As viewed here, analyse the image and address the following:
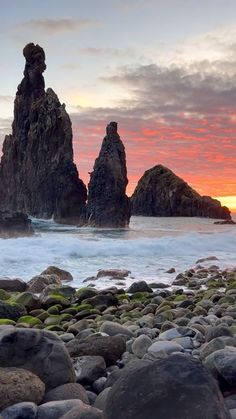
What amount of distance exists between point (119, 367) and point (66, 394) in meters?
1.05

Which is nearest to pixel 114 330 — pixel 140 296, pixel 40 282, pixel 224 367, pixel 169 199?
pixel 224 367

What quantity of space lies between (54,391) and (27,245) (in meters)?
17.3

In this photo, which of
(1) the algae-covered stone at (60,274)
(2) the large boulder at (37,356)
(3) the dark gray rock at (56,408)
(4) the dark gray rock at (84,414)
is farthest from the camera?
(1) the algae-covered stone at (60,274)

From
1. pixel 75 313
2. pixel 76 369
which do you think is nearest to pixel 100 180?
pixel 75 313

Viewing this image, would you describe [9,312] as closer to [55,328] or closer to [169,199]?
[55,328]

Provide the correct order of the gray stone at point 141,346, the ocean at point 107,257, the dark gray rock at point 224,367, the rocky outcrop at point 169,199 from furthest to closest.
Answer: the rocky outcrop at point 169,199 → the ocean at point 107,257 → the gray stone at point 141,346 → the dark gray rock at point 224,367

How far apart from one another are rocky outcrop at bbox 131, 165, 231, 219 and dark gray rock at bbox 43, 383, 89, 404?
4173 inches

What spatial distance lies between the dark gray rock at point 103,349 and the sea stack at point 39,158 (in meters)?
58.7

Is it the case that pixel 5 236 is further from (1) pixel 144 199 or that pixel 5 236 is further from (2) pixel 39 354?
(1) pixel 144 199

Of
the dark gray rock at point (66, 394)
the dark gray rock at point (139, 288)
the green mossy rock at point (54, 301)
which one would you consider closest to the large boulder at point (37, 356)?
the dark gray rock at point (66, 394)

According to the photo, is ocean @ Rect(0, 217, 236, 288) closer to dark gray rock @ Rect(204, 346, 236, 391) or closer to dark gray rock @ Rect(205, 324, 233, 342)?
dark gray rock @ Rect(205, 324, 233, 342)

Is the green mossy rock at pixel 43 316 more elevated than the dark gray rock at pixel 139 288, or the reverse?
the dark gray rock at pixel 139 288

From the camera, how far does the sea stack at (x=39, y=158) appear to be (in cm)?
7425

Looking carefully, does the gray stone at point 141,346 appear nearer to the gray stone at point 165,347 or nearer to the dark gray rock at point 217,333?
the gray stone at point 165,347
